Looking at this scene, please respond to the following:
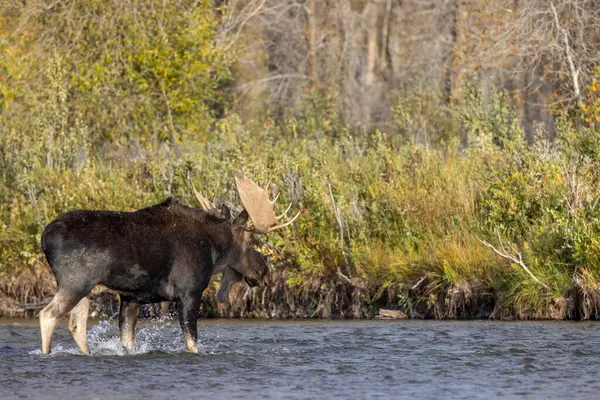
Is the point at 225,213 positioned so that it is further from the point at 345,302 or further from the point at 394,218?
the point at 394,218

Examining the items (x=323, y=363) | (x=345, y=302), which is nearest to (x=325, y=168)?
(x=345, y=302)

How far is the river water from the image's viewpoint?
33.3ft

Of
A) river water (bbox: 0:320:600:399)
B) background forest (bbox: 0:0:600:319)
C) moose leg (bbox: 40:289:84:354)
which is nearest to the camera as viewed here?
river water (bbox: 0:320:600:399)

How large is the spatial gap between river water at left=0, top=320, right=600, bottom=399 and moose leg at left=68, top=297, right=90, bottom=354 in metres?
0.16

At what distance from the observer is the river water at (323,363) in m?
10.1

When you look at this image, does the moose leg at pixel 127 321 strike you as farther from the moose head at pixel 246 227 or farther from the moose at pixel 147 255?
the moose head at pixel 246 227

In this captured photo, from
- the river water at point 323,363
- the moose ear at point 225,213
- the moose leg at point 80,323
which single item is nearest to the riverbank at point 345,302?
the river water at point 323,363

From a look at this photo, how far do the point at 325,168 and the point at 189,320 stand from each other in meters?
6.39

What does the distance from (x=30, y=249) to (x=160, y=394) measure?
827cm

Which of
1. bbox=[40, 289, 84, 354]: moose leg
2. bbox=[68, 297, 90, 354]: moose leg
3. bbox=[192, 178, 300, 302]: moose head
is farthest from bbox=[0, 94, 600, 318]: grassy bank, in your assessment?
bbox=[40, 289, 84, 354]: moose leg

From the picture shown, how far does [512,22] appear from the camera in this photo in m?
23.9

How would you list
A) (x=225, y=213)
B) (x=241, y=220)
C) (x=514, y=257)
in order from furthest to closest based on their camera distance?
(x=514, y=257) → (x=241, y=220) → (x=225, y=213)

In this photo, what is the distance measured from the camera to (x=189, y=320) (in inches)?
480

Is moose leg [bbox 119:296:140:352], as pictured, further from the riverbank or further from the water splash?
the riverbank
